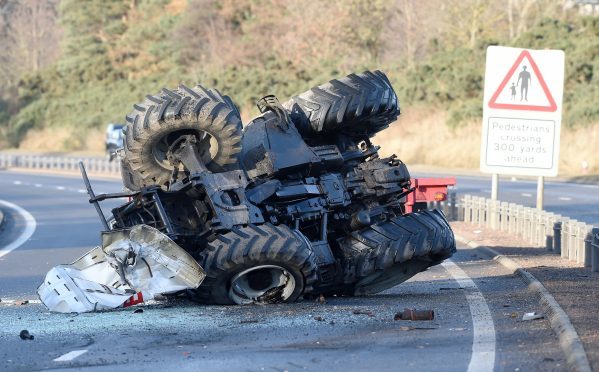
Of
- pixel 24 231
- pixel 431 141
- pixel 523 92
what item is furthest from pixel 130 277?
pixel 431 141

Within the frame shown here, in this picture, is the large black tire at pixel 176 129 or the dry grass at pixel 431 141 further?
the dry grass at pixel 431 141

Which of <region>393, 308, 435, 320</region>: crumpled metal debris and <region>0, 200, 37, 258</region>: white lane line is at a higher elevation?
<region>393, 308, 435, 320</region>: crumpled metal debris

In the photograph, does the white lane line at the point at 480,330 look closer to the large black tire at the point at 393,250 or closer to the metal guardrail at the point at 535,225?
the large black tire at the point at 393,250

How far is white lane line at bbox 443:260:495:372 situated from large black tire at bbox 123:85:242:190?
2.94 meters

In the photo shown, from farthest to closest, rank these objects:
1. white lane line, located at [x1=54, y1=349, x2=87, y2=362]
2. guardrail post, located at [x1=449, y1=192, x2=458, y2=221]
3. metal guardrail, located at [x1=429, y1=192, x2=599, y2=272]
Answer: guardrail post, located at [x1=449, y1=192, x2=458, y2=221]
metal guardrail, located at [x1=429, y1=192, x2=599, y2=272]
white lane line, located at [x1=54, y1=349, x2=87, y2=362]

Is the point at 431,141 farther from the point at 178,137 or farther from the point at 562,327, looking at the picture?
the point at 562,327

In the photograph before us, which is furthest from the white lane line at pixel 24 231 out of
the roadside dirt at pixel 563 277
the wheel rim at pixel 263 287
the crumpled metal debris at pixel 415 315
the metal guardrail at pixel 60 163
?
the metal guardrail at pixel 60 163

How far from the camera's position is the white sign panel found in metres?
22.5

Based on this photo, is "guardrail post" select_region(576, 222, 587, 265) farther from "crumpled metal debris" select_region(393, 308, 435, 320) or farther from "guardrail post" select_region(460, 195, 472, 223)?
"guardrail post" select_region(460, 195, 472, 223)

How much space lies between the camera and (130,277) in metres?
12.6

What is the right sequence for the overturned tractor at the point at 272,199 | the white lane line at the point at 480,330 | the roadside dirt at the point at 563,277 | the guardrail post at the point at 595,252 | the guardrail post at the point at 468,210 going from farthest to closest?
the guardrail post at the point at 468,210 < the guardrail post at the point at 595,252 < the overturned tractor at the point at 272,199 < the roadside dirt at the point at 563,277 < the white lane line at the point at 480,330

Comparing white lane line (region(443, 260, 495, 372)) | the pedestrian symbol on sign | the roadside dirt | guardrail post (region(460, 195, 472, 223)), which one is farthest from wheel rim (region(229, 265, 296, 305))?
guardrail post (region(460, 195, 472, 223))

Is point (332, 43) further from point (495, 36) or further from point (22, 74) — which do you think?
point (22, 74)

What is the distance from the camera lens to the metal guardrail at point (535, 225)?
1752cm
